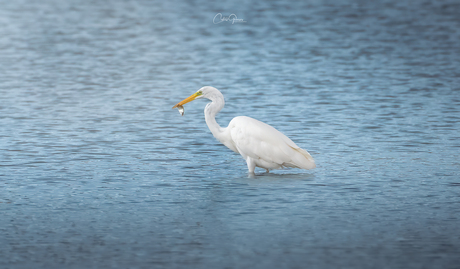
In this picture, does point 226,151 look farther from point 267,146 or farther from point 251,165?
point 267,146

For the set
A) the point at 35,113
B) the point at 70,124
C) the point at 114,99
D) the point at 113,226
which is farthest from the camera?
the point at 114,99

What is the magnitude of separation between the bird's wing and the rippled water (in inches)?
11.7

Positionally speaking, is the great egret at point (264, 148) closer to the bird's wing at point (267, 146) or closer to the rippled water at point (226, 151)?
the bird's wing at point (267, 146)

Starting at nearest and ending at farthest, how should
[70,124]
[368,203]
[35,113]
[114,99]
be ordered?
[368,203] → [70,124] → [35,113] → [114,99]

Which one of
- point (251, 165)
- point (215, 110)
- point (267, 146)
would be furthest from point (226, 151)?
point (267, 146)

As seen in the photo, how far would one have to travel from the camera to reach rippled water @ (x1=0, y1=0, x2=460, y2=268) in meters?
8.20

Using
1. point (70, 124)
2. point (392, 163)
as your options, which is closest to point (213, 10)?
point (70, 124)

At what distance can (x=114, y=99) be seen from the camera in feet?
60.7

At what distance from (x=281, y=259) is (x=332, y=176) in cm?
380

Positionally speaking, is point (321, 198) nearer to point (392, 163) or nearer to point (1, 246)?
point (392, 163)

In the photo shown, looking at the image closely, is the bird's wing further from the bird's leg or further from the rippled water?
the rippled water

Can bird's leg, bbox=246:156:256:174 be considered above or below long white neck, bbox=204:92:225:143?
below

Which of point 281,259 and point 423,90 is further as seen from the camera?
point 423,90

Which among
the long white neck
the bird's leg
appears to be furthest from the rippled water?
the long white neck
